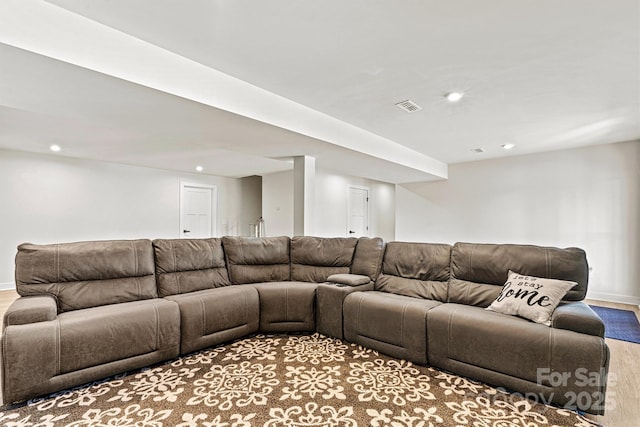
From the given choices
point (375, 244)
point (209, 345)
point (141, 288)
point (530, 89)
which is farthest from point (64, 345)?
point (530, 89)

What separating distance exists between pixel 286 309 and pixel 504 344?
196cm

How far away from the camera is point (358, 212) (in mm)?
8008

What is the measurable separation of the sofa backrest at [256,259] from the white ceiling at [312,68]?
123 cm

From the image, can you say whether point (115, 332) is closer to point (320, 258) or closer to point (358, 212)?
point (320, 258)

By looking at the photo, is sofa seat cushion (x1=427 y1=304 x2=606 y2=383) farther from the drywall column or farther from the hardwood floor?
the drywall column

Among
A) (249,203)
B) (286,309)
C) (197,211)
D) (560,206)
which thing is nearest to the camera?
(286,309)

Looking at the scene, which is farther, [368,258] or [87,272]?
[368,258]

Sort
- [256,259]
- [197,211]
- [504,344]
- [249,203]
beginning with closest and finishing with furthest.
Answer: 1. [504,344]
2. [256,259]
3. [197,211]
4. [249,203]

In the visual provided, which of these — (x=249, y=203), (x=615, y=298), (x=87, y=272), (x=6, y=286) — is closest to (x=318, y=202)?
(x=249, y=203)

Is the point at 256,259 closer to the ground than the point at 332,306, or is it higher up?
higher up

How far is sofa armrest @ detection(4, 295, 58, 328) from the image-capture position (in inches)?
81.1

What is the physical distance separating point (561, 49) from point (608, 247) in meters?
4.20

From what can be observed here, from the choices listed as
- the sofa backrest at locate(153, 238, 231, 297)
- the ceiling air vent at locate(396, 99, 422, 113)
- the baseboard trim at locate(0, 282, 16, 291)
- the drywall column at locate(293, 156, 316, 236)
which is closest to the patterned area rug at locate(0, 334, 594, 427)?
the sofa backrest at locate(153, 238, 231, 297)

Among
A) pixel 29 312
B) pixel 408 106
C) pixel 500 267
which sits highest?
pixel 408 106
